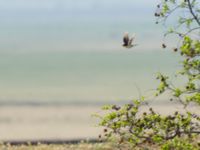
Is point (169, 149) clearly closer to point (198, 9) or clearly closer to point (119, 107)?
point (119, 107)

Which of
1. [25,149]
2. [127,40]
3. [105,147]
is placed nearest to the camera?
[127,40]

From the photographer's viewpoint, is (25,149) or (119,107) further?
(25,149)

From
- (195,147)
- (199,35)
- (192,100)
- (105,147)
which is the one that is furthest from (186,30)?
(105,147)

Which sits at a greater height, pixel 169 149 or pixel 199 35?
pixel 199 35

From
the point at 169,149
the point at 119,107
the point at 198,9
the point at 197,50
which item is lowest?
the point at 169,149

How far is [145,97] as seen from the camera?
18938mm

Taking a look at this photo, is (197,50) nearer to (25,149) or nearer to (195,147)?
(195,147)

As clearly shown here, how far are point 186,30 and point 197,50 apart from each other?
0.95 meters

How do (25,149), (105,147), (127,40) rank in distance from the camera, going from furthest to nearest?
(25,149) < (105,147) < (127,40)

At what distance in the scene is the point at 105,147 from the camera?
1583 inches

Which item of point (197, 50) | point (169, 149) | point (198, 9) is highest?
point (198, 9)

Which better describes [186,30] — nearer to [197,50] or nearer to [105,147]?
[197,50]

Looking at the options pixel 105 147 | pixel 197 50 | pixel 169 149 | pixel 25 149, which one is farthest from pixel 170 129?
pixel 25 149

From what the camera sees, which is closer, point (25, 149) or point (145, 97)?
point (145, 97)
